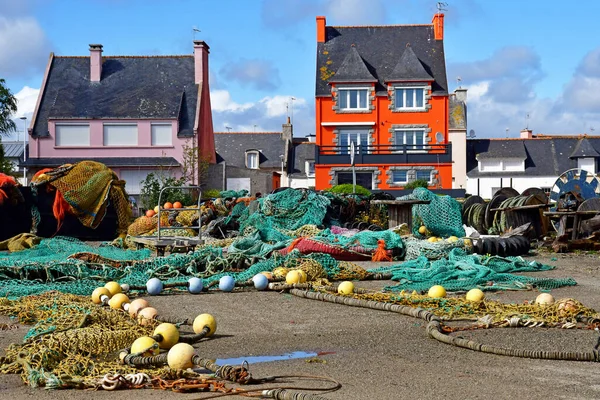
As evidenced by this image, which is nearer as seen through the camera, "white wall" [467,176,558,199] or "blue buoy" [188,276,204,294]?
"blue buoy" [188,276,204,294]

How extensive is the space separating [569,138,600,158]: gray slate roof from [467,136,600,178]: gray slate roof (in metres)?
0.33

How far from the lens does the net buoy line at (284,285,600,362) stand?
208 inches

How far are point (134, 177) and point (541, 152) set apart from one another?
29.5 m

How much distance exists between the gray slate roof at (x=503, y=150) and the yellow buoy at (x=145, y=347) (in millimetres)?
51142

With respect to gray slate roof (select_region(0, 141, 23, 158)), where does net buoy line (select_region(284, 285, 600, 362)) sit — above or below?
Result: below

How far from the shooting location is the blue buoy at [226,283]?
9.00 m

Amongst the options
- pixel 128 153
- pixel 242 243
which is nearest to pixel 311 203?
pixel 242 243

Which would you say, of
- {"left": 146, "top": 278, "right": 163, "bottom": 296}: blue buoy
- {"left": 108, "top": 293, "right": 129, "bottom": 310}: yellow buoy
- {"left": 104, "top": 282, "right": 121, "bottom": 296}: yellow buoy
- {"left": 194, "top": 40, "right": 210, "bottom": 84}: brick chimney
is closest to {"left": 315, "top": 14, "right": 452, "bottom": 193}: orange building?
{"left": 194, "top": 40, "right": 210, "bottom": 84}: brick chimney

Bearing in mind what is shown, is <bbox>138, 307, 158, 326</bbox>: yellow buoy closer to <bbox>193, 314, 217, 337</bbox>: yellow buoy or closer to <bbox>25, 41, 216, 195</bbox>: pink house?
<bbox>193, 314, 217, 337</bbox>: yellow buoy

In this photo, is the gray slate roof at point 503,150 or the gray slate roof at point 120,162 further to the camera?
the gray slate roof at point 503,150

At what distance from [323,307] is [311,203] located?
924 cm

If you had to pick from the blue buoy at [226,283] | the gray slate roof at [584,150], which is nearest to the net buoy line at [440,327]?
the blue buoy at [226,283]

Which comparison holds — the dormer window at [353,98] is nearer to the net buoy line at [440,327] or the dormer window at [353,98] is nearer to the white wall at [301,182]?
the white wall at [301,182]

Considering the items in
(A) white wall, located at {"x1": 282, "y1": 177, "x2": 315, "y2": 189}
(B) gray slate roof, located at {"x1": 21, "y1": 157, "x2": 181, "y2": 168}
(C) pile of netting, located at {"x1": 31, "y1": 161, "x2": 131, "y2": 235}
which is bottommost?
(C) pile of netting, located at {"x1": 31, "y1": 161, "x2": 131, "y2": 235}
